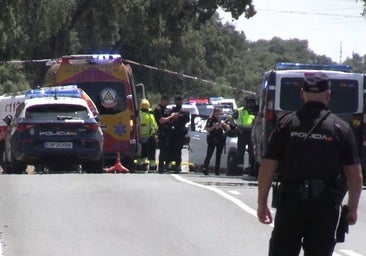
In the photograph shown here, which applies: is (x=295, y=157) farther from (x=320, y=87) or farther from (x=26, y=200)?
(x=26, y=200)

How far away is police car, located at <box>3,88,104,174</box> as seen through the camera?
22.7 meters

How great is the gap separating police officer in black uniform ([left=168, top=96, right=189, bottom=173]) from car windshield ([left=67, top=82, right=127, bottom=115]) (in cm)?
121

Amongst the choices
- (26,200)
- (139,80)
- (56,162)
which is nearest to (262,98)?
(56,162)

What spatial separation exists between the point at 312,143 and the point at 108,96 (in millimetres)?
18604

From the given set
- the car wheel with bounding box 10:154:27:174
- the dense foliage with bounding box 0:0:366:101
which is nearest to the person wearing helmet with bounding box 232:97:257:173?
the car wheel with bounding box 10:154:27:174

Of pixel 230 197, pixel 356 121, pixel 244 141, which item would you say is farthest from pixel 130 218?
pixel 244 141

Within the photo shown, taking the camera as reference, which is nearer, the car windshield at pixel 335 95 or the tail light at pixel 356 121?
the car windshield at pixel 335 95

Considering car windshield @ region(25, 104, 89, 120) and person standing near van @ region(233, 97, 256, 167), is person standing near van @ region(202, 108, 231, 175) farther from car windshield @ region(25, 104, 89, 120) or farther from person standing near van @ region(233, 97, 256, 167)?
car windshield @ region(25, 104, 89, 120)

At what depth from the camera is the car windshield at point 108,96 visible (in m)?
26.3

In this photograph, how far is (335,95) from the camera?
21344 mm

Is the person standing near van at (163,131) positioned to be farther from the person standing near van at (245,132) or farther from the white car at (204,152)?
the person standing near van at (245,132)

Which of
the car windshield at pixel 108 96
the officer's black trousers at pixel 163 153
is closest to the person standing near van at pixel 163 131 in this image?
the officer's black trousers at pixel 163 153

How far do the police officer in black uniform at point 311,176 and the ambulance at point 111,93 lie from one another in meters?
18.1

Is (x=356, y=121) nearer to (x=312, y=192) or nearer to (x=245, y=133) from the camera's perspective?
(x=245, y=133)
